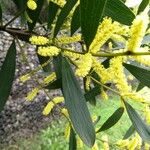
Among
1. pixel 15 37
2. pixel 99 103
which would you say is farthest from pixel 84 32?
pixel 99 103

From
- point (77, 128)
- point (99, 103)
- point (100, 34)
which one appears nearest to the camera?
point (100, 34)

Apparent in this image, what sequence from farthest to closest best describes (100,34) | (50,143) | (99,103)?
(99,103) → (50,143) → (100,34)

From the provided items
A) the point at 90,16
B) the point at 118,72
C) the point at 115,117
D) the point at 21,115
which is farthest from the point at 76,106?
the point at 21,115

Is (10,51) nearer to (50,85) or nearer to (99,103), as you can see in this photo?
(50,85)

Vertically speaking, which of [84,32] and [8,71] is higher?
[84,32]

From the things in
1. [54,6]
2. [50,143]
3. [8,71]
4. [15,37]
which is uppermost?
[54,6]

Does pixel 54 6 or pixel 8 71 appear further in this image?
pixel 8 71

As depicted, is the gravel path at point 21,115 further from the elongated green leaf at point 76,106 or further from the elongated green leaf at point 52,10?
the elongated green leaf at point 76,106
